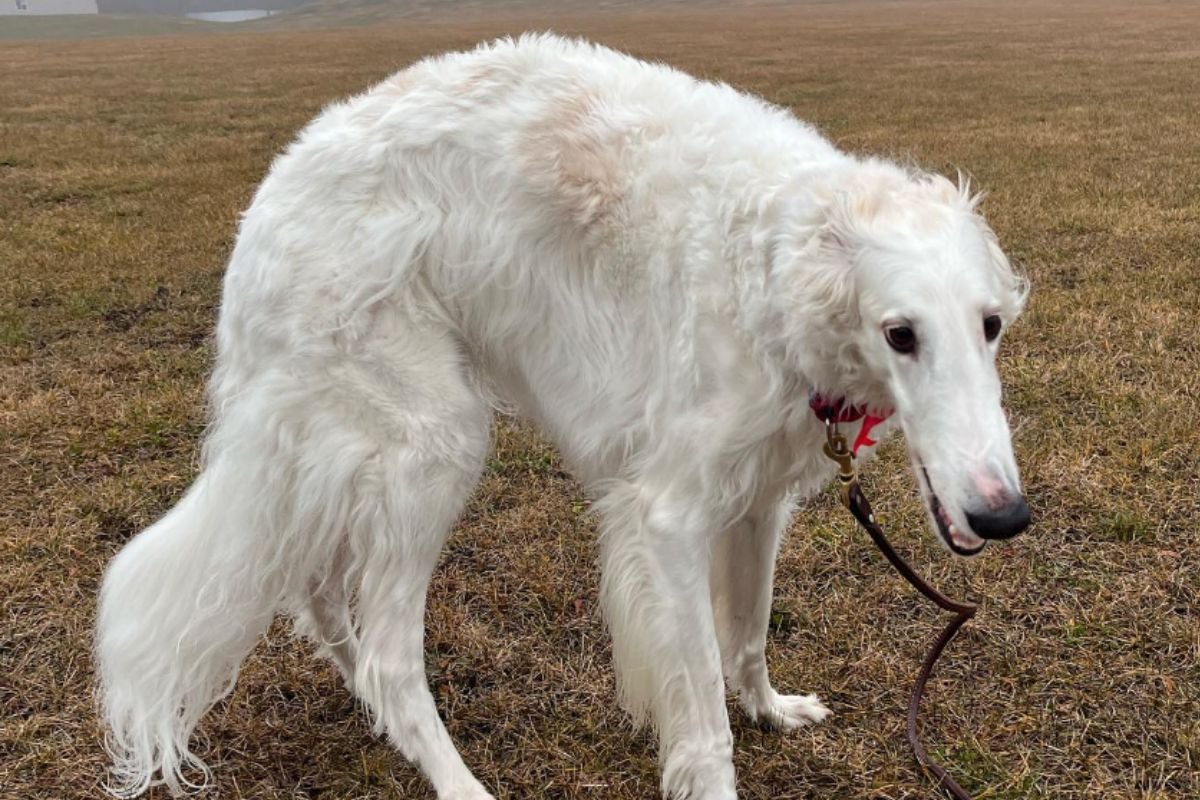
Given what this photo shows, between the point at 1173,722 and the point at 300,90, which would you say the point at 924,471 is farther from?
the point at 300,90

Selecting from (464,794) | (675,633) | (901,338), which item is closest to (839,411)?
(901,338)

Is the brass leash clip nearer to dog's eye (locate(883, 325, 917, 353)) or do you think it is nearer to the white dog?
the white dog

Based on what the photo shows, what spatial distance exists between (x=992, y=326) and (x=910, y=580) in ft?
2.90

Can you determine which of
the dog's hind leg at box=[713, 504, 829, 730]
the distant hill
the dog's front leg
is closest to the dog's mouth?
the dog's front leg

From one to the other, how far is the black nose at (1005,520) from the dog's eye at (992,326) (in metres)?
0.33

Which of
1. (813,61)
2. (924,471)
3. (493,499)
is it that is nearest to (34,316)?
(493,499)

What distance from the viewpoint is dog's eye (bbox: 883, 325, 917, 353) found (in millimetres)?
1796

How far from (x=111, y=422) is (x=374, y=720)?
7.60 ft

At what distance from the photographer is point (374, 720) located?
2676 mm

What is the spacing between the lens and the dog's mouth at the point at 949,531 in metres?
1.71

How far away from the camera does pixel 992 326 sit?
72.5 inches

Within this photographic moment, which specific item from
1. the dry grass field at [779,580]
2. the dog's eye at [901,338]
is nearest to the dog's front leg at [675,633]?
the dry grass field at [779,580]

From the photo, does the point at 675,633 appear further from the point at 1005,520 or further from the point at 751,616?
the point at 1005,520

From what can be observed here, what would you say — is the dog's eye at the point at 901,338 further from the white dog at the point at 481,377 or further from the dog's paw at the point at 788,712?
the dog's paw at the point at 788,712
